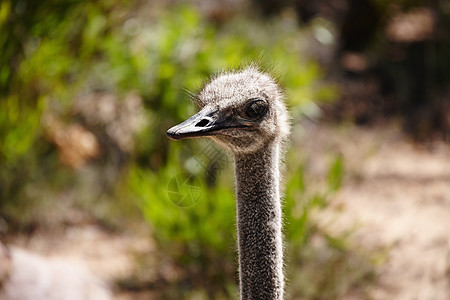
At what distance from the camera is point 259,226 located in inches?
75.7

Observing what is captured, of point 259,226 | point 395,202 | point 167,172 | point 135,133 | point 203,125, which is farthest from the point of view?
point 395,202

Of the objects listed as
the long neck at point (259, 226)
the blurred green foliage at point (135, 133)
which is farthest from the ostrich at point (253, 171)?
the blurred green foliage at point (135, 133)

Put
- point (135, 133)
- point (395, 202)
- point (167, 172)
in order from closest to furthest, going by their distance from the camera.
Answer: point (167, 172) → point (135, 133) → point (395, 202)

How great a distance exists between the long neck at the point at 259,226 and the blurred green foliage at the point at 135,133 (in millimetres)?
1483

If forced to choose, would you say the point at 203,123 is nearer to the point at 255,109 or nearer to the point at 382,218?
the point at 255,109

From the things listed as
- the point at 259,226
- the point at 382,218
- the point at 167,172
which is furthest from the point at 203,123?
the point at 382,218

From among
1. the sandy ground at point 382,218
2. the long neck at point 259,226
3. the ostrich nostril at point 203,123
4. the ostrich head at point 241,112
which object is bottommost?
the long neck at point 259,226

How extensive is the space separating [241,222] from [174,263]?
2278 millimetres

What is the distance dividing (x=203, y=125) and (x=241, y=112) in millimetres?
138

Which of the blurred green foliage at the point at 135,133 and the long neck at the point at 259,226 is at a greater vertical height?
the blurred green foliage at the point at 135,133

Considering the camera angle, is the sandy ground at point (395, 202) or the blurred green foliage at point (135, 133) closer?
the blurred green foliage at point (135, 133)

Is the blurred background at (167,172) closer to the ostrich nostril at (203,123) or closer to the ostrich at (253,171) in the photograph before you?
the ostrich at (253,171)

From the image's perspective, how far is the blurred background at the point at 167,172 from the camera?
12.6 ft

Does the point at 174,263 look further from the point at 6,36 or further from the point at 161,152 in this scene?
the point at 6,36
